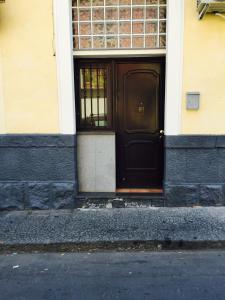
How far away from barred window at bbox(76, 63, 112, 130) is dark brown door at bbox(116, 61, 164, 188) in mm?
223

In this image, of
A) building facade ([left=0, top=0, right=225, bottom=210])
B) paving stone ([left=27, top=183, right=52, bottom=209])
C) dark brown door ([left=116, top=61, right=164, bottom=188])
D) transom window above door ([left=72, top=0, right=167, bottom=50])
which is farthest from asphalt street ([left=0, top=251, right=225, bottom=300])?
transom window above door ([left=72, top=0, right=167, bottom=50])

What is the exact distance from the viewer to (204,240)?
179 inches

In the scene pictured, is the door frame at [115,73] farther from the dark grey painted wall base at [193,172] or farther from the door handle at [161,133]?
the dark grey painted wall base at [193,172]

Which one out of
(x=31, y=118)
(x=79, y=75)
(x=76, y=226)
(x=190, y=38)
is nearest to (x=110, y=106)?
(x=79, y=75)

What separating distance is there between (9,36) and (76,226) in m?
3.40

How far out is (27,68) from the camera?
5.60 meters

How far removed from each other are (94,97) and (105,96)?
0.68 ft

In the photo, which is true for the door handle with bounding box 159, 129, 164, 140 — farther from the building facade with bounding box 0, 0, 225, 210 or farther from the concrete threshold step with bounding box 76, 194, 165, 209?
the concrete threshold step with bounding box 76, 194, 165, 209

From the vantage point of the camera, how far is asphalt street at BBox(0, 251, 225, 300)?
350 cm

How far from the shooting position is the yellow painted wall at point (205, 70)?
5.39 metres

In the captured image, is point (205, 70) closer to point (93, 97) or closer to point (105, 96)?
point (105, 96)

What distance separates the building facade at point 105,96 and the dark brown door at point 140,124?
0.06 ft

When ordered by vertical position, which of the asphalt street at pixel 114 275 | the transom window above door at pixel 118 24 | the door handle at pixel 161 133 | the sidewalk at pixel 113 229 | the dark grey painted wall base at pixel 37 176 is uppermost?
the transom window above door at pixel 118 24

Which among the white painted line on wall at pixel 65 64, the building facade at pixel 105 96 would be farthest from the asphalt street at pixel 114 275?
the white painted line on wall at pixel 65 64
